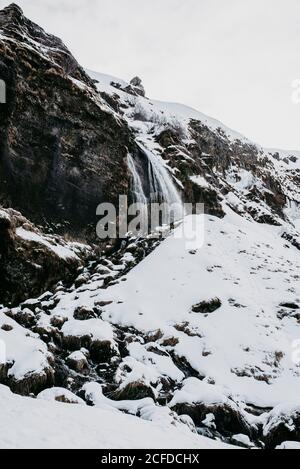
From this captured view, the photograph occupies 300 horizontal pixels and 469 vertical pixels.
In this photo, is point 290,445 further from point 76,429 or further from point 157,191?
point 157,191

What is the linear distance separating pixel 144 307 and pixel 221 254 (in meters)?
8.24

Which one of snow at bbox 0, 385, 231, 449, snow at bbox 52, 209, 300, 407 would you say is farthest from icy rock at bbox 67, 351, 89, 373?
snow at bbox 0, 385, 231, 449

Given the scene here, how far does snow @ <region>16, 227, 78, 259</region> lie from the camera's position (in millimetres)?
20750

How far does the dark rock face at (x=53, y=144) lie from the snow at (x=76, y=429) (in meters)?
14.3

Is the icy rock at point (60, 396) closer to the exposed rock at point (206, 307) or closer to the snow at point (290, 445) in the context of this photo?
the snow at point (290, 445)

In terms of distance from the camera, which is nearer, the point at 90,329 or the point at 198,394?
the point at 198,394

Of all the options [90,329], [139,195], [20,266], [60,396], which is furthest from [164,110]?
[60,396]

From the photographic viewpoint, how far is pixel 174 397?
43.2ft

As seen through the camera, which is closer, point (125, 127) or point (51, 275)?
point (51, 275)

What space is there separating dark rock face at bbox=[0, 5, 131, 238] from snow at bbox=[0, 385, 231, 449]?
1434cm

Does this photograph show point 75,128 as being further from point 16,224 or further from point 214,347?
point 214,347

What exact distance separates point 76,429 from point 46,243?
1299 centimetres

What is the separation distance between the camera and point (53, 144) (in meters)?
25.4
